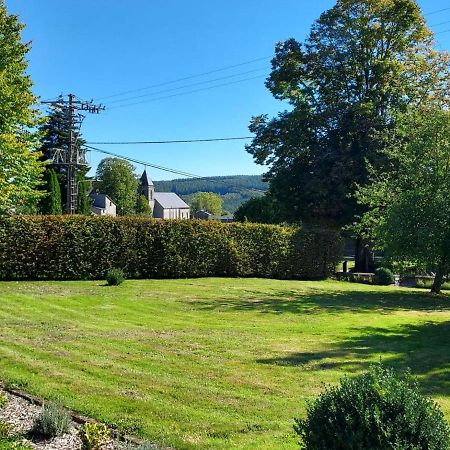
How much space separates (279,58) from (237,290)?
756 inches

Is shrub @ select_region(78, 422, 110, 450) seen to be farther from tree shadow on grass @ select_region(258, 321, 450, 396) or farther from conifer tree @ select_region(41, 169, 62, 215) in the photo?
conifer tree @ select_region(41, 169, 62, 215)

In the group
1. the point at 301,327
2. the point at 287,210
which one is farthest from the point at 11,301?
the point at 287,210

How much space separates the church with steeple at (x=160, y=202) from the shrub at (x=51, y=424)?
9674 cm

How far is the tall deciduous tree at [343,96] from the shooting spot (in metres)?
28.1

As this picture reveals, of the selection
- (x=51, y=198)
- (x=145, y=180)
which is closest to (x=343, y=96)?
(x=51, y=198)

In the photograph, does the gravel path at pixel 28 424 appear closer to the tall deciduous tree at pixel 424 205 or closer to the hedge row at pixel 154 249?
the tall deciduous tree at pixel 424 205

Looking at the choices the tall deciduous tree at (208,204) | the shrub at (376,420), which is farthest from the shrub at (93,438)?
the tall deciduous tree at (208,204)

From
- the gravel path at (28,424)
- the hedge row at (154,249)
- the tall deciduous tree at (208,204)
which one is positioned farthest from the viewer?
the tall deciduous tree at (208,204)

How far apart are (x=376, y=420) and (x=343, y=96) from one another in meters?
29.1

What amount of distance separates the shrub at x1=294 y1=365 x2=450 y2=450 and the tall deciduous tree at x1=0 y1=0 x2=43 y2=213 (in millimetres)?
14341

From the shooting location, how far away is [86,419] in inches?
201

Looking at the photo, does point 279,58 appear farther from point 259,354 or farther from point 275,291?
point 259,354

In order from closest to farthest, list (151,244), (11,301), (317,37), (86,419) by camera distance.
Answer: (86,419)
(11,301)
(151,244)
(317,37)

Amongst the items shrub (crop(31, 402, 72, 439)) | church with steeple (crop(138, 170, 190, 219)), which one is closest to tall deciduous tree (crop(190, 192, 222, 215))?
church with steeple (crop(138, 170, 190, 219))
